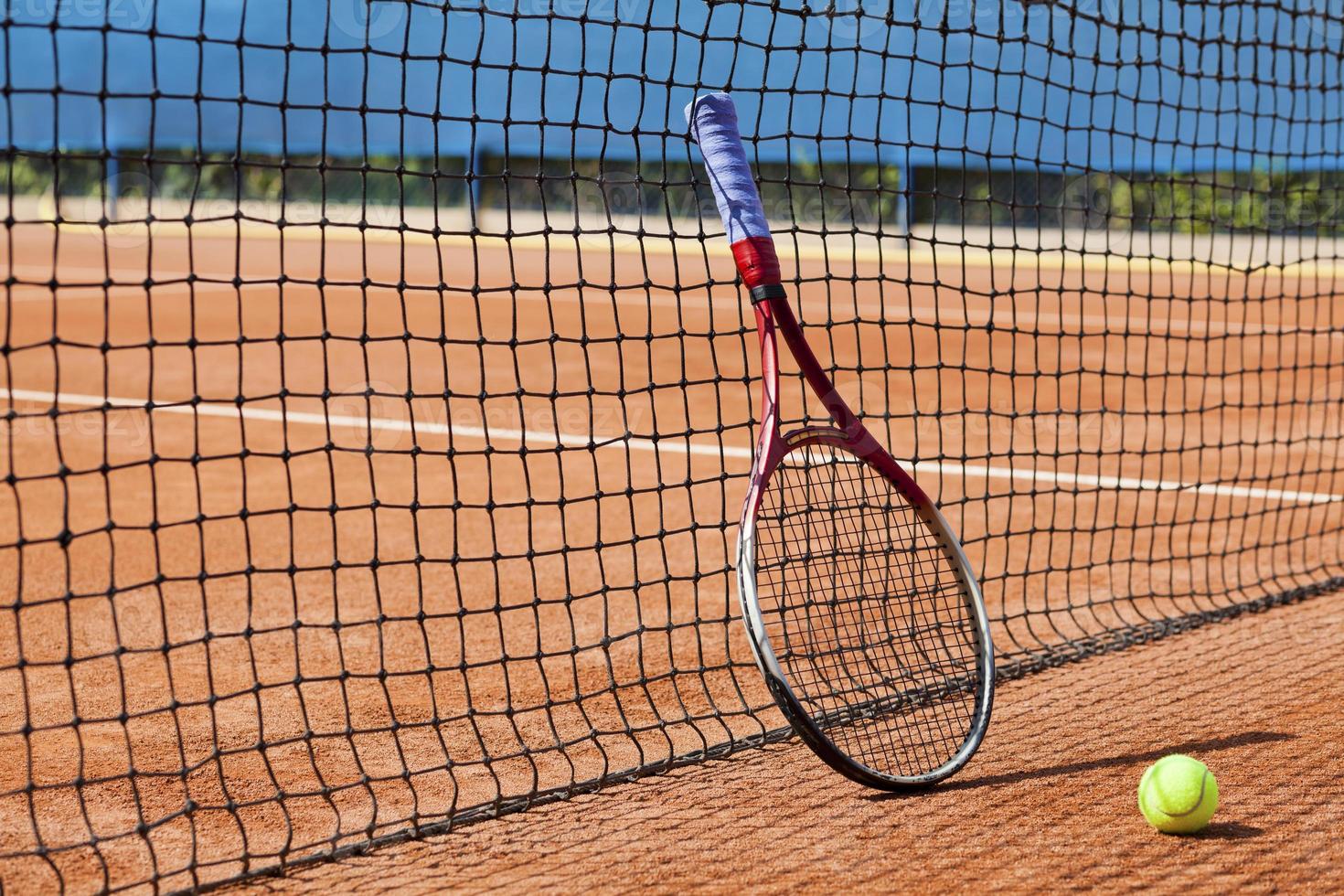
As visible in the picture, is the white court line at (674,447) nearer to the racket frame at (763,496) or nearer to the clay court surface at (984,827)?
the clay court surface at (984,827)

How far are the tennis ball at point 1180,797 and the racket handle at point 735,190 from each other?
139 centimetres

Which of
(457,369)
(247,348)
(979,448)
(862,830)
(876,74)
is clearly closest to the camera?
(862,830)

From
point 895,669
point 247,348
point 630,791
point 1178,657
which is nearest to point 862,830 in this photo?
point 630,791

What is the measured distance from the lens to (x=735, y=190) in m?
3.46

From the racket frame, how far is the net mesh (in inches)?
14.7

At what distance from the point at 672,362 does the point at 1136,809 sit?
28.9ft

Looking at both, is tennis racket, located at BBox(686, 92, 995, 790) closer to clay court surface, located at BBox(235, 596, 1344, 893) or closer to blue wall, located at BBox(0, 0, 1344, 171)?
clay court surface, located at BBox(235, 596, 1344, 893)

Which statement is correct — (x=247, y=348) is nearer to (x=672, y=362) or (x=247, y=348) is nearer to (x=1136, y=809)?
(x=672, y=362)

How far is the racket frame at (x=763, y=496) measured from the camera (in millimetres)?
3104

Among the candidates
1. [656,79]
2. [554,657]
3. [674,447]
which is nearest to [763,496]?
[554,657]

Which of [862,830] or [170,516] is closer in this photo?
[862,830]

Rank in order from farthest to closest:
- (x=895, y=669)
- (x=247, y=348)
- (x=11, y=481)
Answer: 1. (x=247, y=348)
2. (x=895, y=669)
3. (x=11, y=481)

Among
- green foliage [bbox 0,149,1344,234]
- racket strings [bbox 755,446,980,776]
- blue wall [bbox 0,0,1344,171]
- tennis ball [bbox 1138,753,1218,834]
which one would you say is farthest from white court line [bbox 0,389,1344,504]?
green foliage [bbox 0,149,1344,234]

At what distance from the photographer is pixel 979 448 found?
8.74 metres
